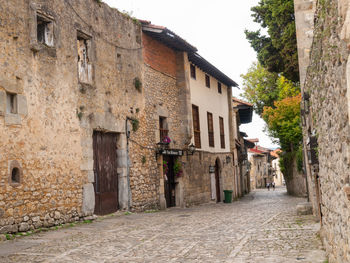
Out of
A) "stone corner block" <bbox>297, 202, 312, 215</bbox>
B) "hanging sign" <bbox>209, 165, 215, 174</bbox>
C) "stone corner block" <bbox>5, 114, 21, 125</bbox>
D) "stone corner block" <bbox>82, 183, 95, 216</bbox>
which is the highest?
"stone corner block" <bbox>5, 114, 21, 125</bbox>

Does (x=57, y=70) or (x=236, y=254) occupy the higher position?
(x=57, y=70)

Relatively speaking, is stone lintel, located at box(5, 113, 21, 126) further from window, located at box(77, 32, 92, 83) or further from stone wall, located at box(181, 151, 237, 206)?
stone wall, located at box(181, 151, 237, 206)

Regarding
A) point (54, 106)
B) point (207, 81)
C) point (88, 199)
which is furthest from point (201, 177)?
point (54, 106)

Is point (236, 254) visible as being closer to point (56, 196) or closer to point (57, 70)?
point (56, 196)

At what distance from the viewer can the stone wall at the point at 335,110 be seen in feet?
10.5

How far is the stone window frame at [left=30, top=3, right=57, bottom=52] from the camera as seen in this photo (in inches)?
369

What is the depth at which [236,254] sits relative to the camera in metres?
6.30

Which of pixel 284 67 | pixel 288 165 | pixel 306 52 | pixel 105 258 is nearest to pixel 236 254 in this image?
pixel 105 258

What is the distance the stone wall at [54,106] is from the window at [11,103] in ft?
0.08

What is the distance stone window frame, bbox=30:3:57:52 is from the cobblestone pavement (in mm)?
4371

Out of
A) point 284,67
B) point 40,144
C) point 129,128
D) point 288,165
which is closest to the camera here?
point 40,144

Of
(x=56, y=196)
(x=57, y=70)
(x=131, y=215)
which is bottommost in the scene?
(x=131, y=215)

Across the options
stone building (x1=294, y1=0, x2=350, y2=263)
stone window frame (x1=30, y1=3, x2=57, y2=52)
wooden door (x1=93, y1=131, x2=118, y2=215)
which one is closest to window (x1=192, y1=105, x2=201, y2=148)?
wooden door (x1=93, y1=131, x2=118, y2=215)

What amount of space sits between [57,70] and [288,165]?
2194 cm
